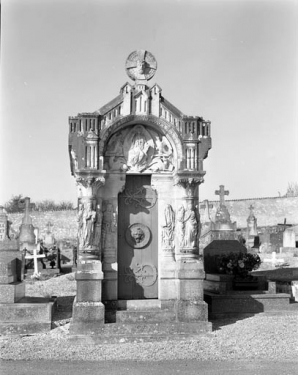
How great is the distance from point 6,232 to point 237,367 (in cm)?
885

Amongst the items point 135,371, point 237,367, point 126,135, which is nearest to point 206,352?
point 237,367

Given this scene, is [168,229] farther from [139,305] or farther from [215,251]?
[215,251]

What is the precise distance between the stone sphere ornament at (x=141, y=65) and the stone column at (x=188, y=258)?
7.32ft

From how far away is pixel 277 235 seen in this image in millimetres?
30688

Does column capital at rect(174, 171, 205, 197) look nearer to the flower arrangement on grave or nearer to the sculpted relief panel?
the sculpted relief panel

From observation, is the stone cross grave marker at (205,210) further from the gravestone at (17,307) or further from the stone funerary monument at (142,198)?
the stone funerary monument at (142,198)

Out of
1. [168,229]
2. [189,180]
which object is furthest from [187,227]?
[189,180]

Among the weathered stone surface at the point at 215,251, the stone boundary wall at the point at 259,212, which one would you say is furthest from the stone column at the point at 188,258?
the stone boundary wall at the point at 259,212

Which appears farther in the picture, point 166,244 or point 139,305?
point 166,244

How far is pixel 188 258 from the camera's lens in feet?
31.1

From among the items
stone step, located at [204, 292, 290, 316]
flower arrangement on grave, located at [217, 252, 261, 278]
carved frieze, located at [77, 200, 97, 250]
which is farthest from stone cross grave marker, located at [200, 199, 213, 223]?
carved frieze, located at [77, 200, 97, 250]

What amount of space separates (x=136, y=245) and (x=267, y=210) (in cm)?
4078

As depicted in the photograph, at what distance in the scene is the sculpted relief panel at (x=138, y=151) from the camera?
9797 mm

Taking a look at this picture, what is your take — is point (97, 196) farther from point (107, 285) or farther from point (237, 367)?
point (237, 367)
